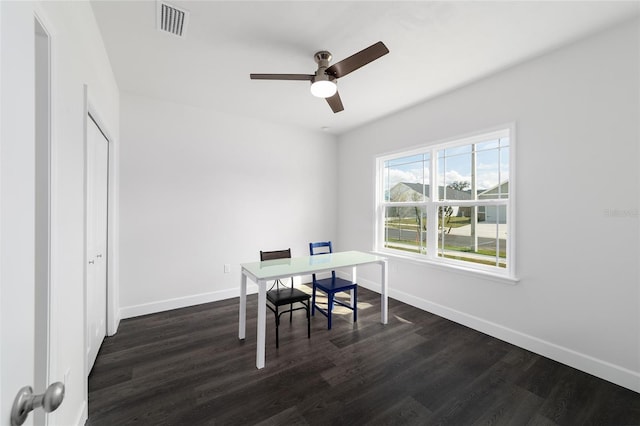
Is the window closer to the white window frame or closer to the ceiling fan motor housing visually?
the white window frame

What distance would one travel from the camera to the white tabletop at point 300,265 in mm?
2477

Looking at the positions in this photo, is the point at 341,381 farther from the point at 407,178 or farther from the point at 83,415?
the point at 407,178

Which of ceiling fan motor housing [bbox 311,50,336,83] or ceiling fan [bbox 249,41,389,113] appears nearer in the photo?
ceiling fan [bbox 249,41,389,113]

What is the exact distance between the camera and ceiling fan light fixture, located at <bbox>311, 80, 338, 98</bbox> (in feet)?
7.06

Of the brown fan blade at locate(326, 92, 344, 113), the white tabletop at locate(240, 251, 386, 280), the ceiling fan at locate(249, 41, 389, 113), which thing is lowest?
the white tabletop at locate(240, 251, 386, 280)

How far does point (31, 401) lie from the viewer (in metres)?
0.56

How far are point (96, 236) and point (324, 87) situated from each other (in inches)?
95.2

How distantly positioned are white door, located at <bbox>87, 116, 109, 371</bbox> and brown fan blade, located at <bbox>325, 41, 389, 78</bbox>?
→ 6.59 ft

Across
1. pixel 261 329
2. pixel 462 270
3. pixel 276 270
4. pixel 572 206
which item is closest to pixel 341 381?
pixel 261 329

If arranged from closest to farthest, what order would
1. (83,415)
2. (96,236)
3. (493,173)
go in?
(83,415), (96,236), (493,173)

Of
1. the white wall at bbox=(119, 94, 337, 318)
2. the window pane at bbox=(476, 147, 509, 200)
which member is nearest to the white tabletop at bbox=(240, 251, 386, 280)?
the white wall at bbox=(119, 94, 337, 318)

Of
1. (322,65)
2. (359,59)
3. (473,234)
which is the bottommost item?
(473,234)

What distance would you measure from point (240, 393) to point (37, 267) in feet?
5.02

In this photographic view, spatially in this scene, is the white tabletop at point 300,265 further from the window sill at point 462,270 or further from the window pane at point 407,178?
the window pane at point 407,178
